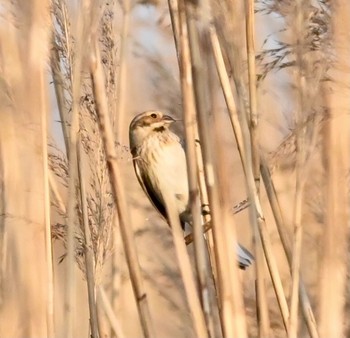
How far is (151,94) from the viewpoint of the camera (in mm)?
2072

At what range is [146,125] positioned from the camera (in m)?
2.26

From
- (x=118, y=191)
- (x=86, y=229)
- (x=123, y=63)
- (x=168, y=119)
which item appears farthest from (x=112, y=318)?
(x=168, y=119)

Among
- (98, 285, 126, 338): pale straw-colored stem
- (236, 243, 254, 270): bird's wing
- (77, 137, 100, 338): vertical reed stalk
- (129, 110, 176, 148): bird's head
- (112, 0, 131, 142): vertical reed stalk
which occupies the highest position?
(112, 0, 131, 142): vertical reed stalk

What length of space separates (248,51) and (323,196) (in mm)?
273

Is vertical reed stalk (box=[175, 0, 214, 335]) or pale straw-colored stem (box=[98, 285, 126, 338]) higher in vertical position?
vertical reed stalk (box=[175, 0, 214, 335])

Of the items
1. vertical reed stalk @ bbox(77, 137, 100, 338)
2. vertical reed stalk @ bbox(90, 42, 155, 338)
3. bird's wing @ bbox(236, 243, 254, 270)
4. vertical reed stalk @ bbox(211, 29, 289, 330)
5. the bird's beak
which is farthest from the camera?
the bird's beak

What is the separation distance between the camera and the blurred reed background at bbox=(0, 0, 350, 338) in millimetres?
1134

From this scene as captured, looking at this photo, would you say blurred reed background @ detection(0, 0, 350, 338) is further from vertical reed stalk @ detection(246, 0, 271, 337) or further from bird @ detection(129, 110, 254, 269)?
bird @ detection(129, 110, 254, 269)

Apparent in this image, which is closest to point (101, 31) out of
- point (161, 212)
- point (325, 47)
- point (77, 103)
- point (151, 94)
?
point (77, 103)

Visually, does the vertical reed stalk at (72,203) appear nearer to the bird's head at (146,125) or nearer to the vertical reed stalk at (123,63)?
the vertical reed stalk at (123,63)

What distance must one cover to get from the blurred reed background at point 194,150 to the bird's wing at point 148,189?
400 millimetres

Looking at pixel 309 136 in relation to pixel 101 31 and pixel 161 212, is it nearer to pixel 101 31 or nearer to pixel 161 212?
pixel 101 31

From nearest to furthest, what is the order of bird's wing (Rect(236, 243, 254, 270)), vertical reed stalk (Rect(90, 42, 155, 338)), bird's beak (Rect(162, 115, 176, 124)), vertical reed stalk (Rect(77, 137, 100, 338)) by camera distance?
vertical reed stalk (Rect(90, 42, 155, 338))
vertical reed stalk (Rect(77, 137, 100, 338))
bird's wing (Rect(236, 243, 254, 270))
bird's beak (Rect(162, 115, 176, 124))

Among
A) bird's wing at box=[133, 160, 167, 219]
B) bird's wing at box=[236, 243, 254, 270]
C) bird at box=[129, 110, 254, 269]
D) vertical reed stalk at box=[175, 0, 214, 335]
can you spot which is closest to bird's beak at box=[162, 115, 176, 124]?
bird at box=[129, 110, 254, 269]
